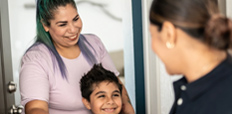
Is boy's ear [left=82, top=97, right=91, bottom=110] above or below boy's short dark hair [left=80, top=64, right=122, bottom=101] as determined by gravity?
below

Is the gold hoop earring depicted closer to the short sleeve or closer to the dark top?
the dark top

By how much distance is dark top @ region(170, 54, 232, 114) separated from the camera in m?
0.84

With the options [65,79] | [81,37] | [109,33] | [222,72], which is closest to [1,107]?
[65,79]

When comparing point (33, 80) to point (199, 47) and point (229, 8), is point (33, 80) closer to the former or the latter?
point (199, 47)

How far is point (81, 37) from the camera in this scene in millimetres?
1925

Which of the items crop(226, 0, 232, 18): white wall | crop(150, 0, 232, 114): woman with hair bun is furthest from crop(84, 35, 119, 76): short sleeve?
crop(150, 0, 232, 114): woman with hair bun

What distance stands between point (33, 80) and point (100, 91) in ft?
1.31

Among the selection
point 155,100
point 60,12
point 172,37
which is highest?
point 60,12

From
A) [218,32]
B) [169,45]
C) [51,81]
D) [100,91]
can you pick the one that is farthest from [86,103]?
[218,32]

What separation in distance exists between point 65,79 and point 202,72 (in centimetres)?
98

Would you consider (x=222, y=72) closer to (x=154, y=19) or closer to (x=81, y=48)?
(x=154, y=19)

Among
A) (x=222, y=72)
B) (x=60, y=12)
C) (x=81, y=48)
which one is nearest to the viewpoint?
(x=222, y=72)

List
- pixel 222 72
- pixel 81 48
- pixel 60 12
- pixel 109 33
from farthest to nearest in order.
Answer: pixel 109 33 → pixel 81 48 → pixel 60 12 → pixel 222 72

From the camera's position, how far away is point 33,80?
1574 mm
